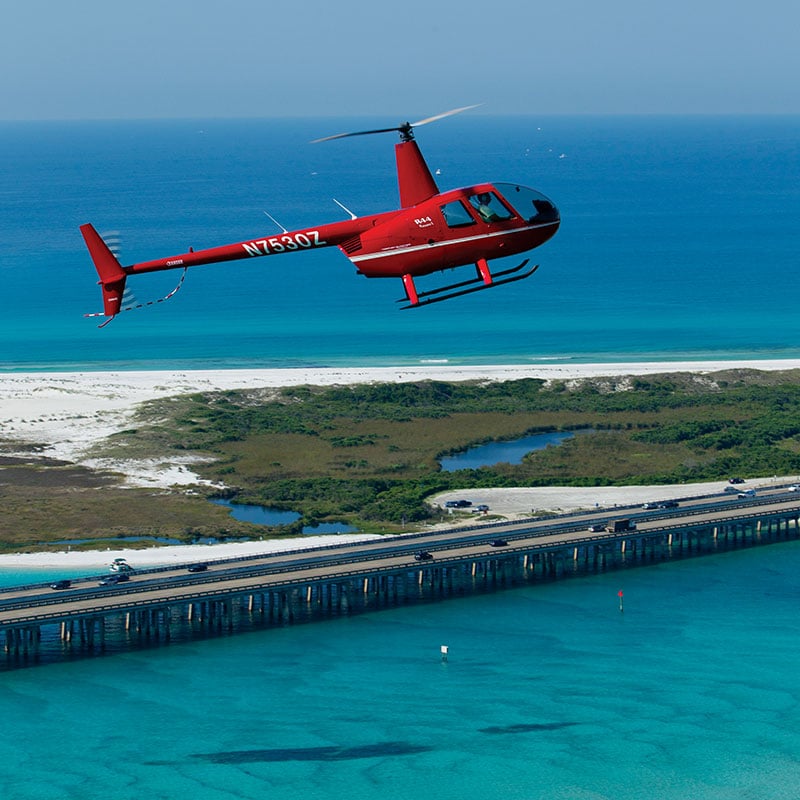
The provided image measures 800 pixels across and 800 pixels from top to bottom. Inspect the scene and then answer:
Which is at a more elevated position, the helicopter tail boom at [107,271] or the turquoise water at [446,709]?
the helicopter tail boom at [107,271]

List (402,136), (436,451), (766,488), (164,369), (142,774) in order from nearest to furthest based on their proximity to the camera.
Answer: (402,136) → (142,774) → (766,488) → (436,451) → (164,369)

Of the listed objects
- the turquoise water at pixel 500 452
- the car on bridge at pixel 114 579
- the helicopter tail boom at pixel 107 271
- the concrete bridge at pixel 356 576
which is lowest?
the concrete bridge at pixel 356 576

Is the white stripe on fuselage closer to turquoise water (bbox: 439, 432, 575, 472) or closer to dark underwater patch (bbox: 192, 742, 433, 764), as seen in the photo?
dark underwater patch (bbox: 192, 742, 433, 764)

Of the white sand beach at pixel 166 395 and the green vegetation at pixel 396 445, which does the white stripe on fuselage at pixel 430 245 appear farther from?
the green vegetation at pixel 396 445

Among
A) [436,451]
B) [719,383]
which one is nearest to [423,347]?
[719,383]

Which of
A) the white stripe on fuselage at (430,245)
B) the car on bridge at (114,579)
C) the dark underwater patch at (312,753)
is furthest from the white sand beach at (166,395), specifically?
the white stripe on fuselage at (430,245)

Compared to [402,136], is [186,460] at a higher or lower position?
lower

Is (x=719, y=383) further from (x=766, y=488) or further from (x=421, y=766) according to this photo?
(x=421, y=766)
